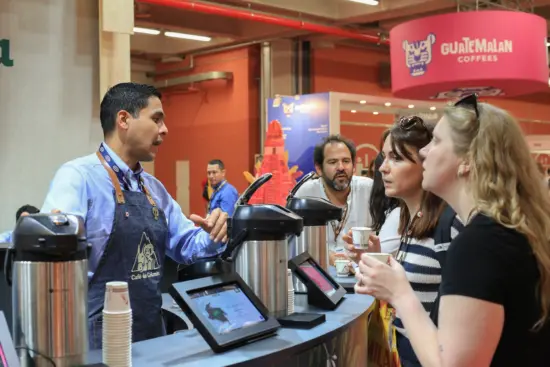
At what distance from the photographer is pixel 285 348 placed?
5.70 feet

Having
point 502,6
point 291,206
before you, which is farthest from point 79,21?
point 502,6

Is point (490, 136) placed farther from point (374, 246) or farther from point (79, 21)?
point (79, 21)

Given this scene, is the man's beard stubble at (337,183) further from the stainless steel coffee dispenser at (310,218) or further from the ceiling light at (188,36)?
the ceiling light at (188,36)

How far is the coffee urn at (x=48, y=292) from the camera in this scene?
1.44 metres

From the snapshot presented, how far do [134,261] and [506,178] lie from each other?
4.24 feet

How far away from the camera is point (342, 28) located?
37.7ft

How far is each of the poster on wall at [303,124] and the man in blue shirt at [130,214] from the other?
7417 mm

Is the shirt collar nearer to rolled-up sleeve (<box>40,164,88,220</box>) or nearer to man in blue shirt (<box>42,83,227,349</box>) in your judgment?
man in blue shirt (<box>42,83,227,349</box>)

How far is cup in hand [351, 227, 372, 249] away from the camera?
242cm

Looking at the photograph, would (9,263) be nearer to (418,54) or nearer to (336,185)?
(336,185)

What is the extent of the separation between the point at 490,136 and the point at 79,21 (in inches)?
141

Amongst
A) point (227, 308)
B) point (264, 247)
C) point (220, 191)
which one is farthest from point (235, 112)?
point (227, 308)

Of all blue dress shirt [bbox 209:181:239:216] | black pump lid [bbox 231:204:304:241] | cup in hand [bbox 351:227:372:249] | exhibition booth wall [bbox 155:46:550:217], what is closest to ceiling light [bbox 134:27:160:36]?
exhibition booth wall [bbox 155:46:550:217]

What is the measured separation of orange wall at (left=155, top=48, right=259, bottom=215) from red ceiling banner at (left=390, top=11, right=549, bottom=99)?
5558 mm
